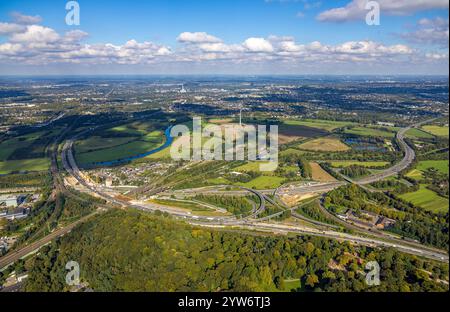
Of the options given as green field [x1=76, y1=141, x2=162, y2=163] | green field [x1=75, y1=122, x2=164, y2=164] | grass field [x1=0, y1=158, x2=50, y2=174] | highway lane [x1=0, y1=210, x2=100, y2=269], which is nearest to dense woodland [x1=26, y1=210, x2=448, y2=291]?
highway lane [x1=0, y1=210, x2=100, y2=269]

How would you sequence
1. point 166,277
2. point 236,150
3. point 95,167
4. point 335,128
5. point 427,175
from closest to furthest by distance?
point 166,277
point 427,175
point 95,167
point 236,150
point 335,128

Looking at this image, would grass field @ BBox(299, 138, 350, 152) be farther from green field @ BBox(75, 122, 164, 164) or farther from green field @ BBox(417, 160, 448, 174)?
green field @ BBox(75, 122, 164, 164)

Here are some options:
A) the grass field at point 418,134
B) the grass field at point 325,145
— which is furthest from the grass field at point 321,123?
the grass field at point 418,134

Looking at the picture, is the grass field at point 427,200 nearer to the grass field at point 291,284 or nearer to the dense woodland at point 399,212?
the dense woodland at point 399,212

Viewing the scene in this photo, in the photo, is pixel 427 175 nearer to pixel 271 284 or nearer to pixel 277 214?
pixel 277 214
